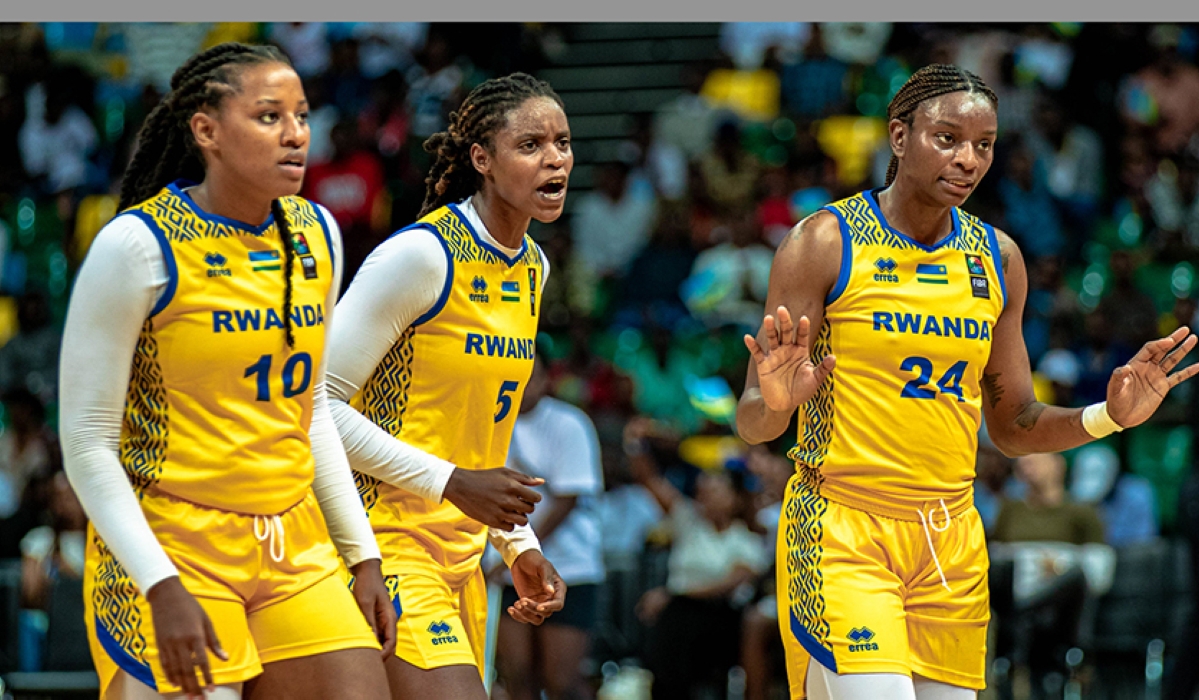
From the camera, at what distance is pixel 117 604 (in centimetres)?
343

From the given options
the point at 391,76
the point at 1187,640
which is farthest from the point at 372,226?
the point at 1187,640

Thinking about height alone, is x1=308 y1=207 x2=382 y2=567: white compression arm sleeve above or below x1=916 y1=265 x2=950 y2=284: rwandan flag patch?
below

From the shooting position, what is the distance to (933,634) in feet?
14.2

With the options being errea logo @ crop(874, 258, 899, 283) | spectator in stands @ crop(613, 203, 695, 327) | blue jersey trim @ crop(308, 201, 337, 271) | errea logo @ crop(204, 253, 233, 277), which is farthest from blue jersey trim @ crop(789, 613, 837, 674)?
spectator in stands @ crop(613, 203, 695, 327)

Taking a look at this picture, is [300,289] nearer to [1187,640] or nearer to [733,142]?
[1187,640]

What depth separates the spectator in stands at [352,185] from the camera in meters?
13.3

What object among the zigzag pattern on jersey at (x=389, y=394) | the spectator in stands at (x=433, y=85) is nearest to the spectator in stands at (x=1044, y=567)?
the zigzag pattern on jersey at (x=389, y=394)

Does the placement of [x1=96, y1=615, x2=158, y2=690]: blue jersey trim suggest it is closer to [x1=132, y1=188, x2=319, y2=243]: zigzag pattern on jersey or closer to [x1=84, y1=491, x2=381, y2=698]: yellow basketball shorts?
[x1=84, y1=491, x2=381, y2=698]: yellow basketball shorts

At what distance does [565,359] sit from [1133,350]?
13.4 ft

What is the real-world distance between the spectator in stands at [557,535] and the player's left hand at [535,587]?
3425 mm

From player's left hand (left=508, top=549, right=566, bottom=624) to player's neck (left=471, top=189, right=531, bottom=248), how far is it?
905mm

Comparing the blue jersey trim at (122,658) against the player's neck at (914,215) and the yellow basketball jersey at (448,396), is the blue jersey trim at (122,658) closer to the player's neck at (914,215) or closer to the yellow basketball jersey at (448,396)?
the yellow basketball jersey at (448,396)

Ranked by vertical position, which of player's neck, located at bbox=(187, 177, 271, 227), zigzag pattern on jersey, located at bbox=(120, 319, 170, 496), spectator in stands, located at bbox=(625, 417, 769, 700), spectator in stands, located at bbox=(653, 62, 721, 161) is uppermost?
spectator in stands, located at bbox=(653, 62, 721, 161)

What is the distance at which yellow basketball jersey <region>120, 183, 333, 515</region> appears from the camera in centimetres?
345
